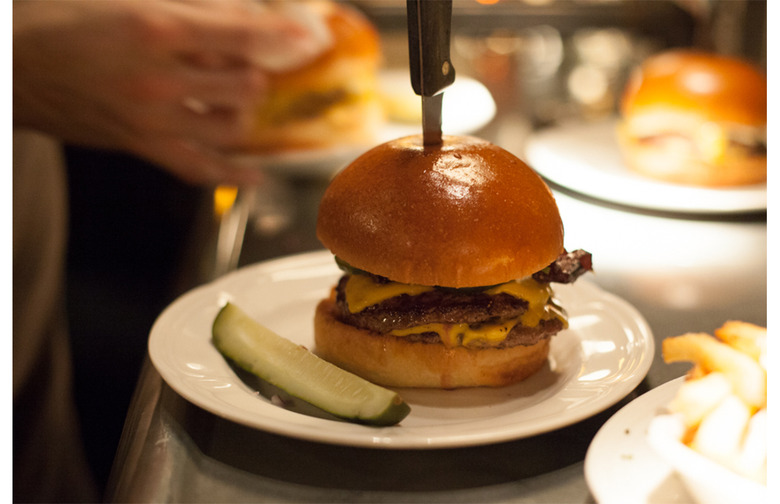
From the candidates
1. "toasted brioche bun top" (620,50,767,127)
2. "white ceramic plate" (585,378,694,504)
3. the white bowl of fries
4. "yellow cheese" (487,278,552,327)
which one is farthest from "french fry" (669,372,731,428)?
"toasted brioche bun top" (620,50,767,127)

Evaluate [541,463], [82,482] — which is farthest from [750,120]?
[82,482]

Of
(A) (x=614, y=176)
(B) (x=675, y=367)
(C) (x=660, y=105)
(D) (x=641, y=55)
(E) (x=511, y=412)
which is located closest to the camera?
(E) (x=511, y=412)

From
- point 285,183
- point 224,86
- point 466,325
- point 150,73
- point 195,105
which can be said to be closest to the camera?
point 466,325

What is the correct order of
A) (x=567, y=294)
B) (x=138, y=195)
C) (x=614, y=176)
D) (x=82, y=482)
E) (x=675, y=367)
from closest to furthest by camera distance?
(x=675, y=367)
(x=567, y=294)
(x=82, y=482)
(x=614, y=176)
(x=138, y=195)

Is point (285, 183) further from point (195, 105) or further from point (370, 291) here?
point (370, 291)

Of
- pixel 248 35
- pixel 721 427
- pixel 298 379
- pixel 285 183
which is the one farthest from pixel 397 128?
pixel 721 427

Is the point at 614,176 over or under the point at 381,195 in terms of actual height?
under

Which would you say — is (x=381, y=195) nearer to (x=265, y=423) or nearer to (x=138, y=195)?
(x=265, y=423)

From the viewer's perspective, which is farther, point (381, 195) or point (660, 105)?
point (660, 105)
